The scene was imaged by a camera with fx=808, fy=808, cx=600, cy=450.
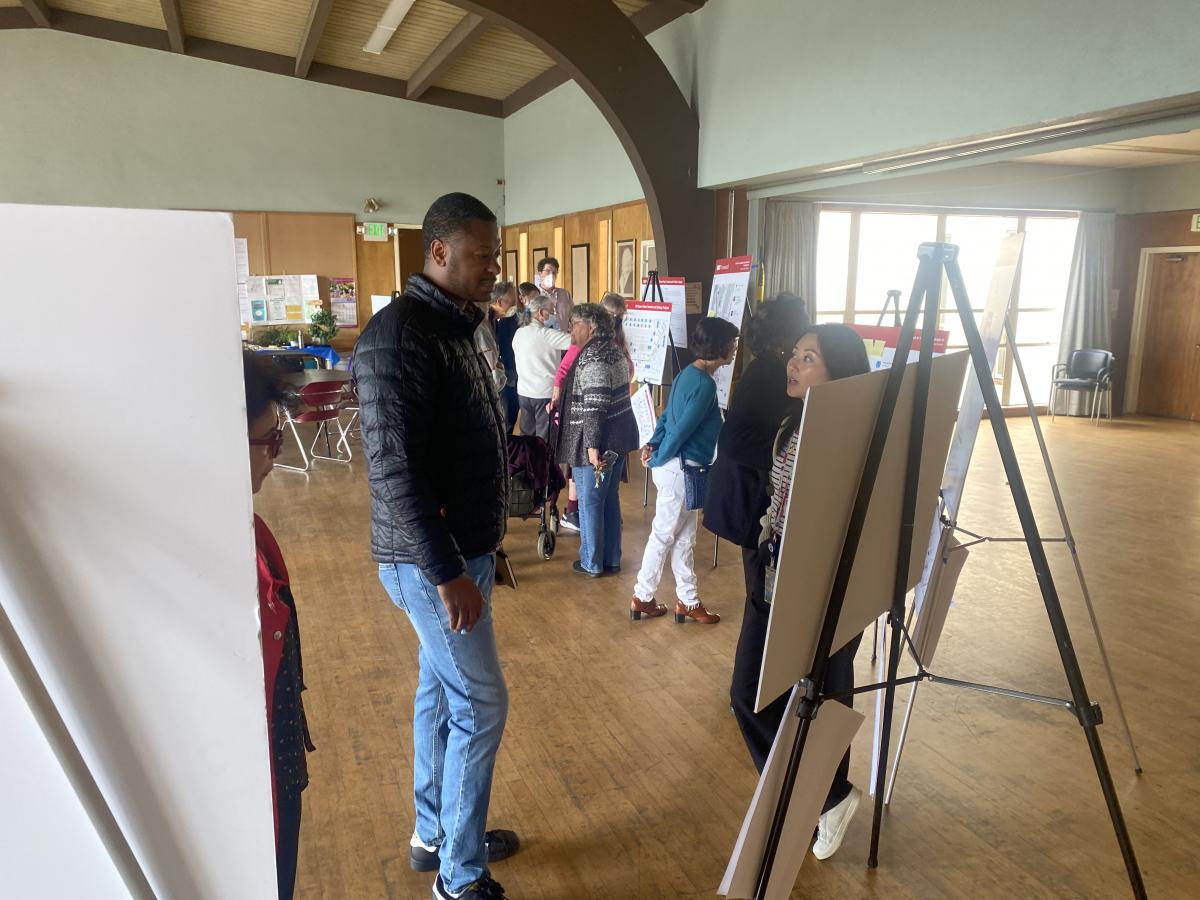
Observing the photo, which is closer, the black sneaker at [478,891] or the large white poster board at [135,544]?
the large white poster board at [135,544]

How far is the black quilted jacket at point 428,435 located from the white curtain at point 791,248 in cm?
597

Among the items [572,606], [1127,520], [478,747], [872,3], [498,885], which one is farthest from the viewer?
[1127,520]

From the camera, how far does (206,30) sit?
953cm

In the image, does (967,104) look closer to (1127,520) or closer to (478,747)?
(1127,520)

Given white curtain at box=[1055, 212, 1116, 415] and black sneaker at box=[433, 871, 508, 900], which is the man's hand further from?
white curtain at box=[1055, 212, 1116, 415]

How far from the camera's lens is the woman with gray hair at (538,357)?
5066mm

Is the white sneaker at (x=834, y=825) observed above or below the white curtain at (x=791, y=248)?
below

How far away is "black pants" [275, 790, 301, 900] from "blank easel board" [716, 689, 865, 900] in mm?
763

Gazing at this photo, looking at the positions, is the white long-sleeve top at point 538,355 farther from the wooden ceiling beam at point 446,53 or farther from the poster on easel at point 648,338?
the wooden ceiling beam at point 446,53

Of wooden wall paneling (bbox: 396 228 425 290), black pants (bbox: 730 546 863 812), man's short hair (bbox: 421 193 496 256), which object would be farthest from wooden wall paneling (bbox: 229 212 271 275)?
black pants (bbox: 730 546 863 812)

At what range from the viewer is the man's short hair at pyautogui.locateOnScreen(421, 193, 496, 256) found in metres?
1.75

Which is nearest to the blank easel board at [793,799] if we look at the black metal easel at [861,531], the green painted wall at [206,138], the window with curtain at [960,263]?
the black metal easel at [861,531]

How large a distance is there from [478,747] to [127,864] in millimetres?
1132

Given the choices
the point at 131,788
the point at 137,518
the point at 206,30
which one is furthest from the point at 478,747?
the point at 206,30
